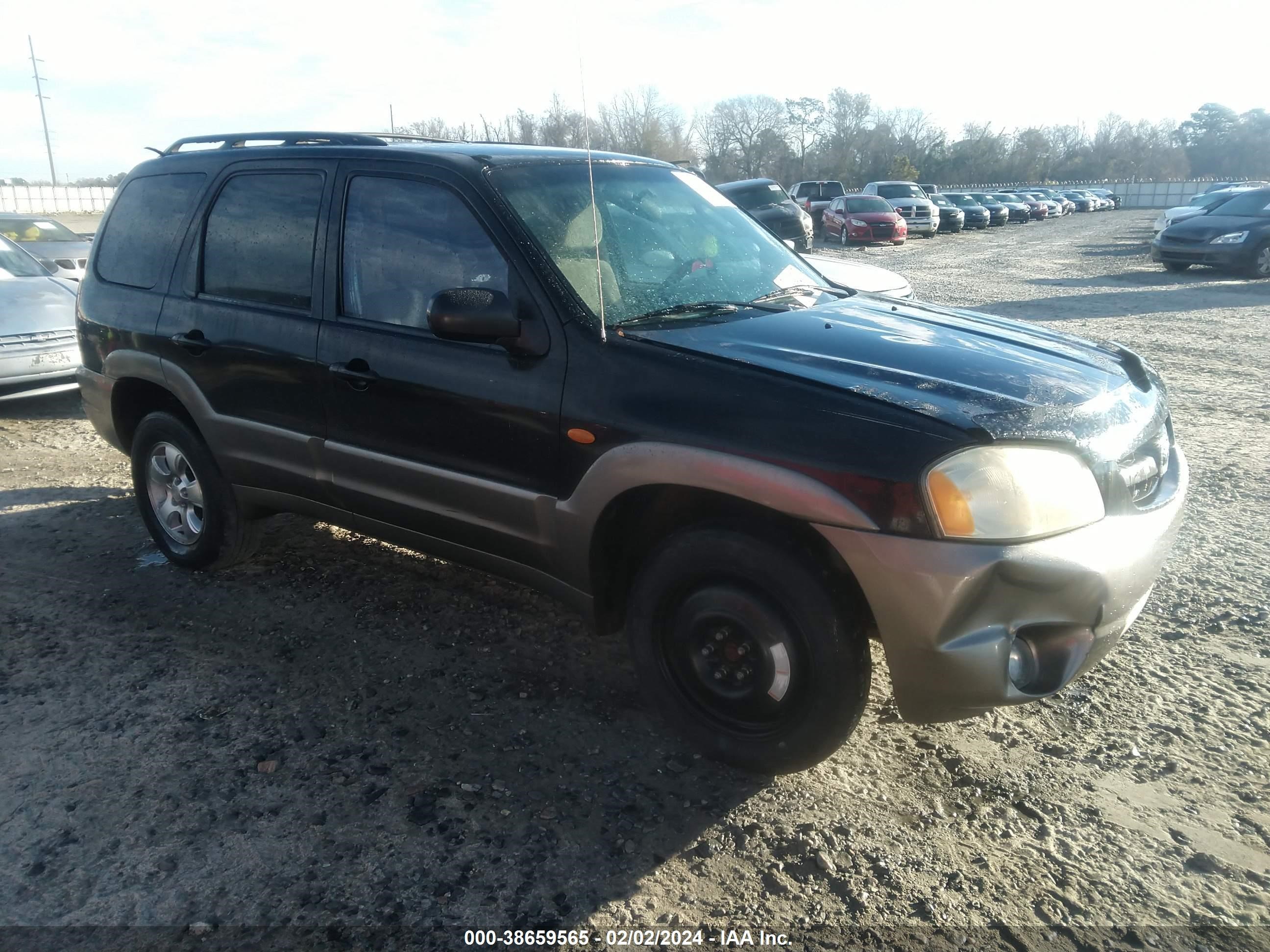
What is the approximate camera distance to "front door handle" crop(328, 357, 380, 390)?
352cm

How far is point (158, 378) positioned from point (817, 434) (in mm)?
3224

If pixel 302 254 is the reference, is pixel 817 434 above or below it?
below

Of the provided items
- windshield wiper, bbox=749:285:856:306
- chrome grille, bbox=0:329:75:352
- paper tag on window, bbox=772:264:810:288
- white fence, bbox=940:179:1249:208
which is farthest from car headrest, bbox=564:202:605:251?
white fence, bbox=940:179:1249:208

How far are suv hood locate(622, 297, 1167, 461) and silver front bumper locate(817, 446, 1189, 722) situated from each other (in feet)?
0.98

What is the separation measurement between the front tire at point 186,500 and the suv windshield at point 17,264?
206 inches

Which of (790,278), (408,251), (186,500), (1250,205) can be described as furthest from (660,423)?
(1250,205)

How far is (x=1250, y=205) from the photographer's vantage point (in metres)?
16.9

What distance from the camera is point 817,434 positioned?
2561 millimetres

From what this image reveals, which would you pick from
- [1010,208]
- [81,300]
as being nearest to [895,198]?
[1010,208]

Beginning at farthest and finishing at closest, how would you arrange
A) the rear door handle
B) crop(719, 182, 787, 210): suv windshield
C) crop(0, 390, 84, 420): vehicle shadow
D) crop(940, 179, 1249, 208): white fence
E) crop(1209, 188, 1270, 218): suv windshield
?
crop(940, 179, 1249, 208): white fence < crop(719, 182, 787, 210): suv windshield < crop(1209, 188, 1270, 218): suv windshield < crop(0, 390, 84, 420): vehicle shadow < the rear door handle

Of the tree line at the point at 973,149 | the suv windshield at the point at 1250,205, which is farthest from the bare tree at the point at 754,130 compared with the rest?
the suv windshield at the point at 1250,205

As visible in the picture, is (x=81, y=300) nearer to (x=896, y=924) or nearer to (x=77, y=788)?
(x=77, y=788)

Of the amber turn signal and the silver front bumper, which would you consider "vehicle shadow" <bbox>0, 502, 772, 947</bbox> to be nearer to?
the silver front bumper

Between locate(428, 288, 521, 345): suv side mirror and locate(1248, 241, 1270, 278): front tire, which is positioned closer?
locate(428, 288, 521, 345): suv side mirror
